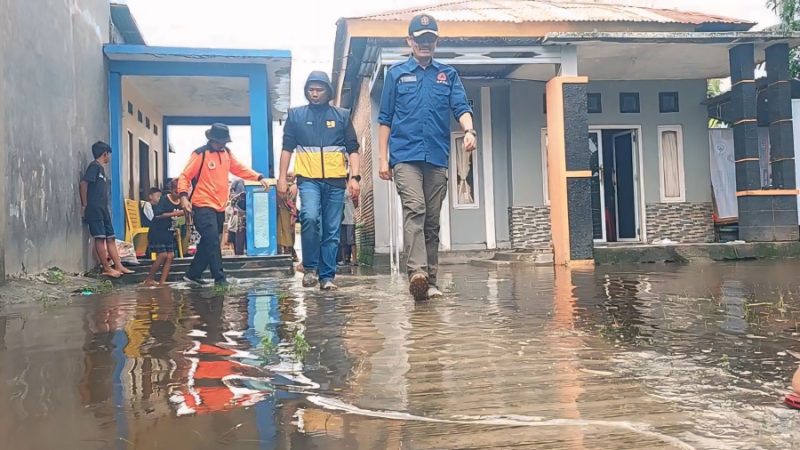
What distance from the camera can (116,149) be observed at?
9.84m

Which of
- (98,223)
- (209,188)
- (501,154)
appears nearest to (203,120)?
(501,154)

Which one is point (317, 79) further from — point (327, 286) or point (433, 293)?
point (433, 293)

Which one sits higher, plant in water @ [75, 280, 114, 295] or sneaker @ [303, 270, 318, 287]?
sneaker @ [303, 270, 318, 287]

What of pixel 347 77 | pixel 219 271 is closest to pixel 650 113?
pixel 347 77

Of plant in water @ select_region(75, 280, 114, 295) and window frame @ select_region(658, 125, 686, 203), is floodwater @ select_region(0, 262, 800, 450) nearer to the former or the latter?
plant in water @ select_region(75, 280, 114, 295)

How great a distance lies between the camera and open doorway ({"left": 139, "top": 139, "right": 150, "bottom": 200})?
42.4 feet

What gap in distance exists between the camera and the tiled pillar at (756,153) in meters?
9.59

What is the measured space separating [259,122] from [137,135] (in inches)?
147

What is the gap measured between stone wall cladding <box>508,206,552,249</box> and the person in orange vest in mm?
5981

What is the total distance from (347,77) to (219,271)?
25.5 feet

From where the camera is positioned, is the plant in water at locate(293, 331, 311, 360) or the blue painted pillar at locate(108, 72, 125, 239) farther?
the blue painted pillar at locate(108, 72, 125, 239)

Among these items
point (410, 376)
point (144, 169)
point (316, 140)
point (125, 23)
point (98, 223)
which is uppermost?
point (125, 23)

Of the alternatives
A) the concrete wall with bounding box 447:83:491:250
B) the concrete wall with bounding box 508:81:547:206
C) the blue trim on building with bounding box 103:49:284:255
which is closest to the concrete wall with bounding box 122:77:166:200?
the blue trim on building with bounding box 103:49:284:255

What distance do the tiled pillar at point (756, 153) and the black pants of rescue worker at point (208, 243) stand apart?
759 centimetres
